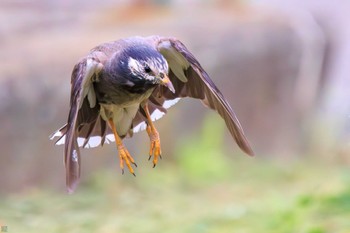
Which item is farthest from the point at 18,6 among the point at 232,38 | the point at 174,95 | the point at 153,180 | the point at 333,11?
the point at 174,95

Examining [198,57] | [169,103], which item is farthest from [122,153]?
[198,57]

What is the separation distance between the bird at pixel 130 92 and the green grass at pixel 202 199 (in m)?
1.61

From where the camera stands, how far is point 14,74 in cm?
731

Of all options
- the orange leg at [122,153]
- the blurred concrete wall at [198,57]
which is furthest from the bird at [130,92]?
the blurred concrete wall at [198,57]

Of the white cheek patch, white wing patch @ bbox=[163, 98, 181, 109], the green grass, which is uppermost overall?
the green grass

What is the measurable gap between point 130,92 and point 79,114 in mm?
249

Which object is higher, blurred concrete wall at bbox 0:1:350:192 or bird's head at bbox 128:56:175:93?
blurred concrete wall at bbox 0:1:350:192

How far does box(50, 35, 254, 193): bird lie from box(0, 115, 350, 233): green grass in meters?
1.61

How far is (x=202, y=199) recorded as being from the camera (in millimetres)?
7547

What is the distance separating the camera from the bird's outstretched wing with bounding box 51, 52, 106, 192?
3676 mm

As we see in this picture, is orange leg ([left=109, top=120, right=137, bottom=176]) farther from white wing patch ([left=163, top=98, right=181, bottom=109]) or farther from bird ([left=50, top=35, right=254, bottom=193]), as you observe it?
white wing patch ([left=163, top=98, right=181, bottom=109])

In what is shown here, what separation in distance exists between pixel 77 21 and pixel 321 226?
15.7 feet

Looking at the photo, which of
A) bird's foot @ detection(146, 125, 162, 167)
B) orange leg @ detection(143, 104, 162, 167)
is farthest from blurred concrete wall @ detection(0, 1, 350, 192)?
bird's foot @ detection(146, 125, 162, 167)

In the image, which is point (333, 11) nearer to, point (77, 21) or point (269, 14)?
point (269, 14)
